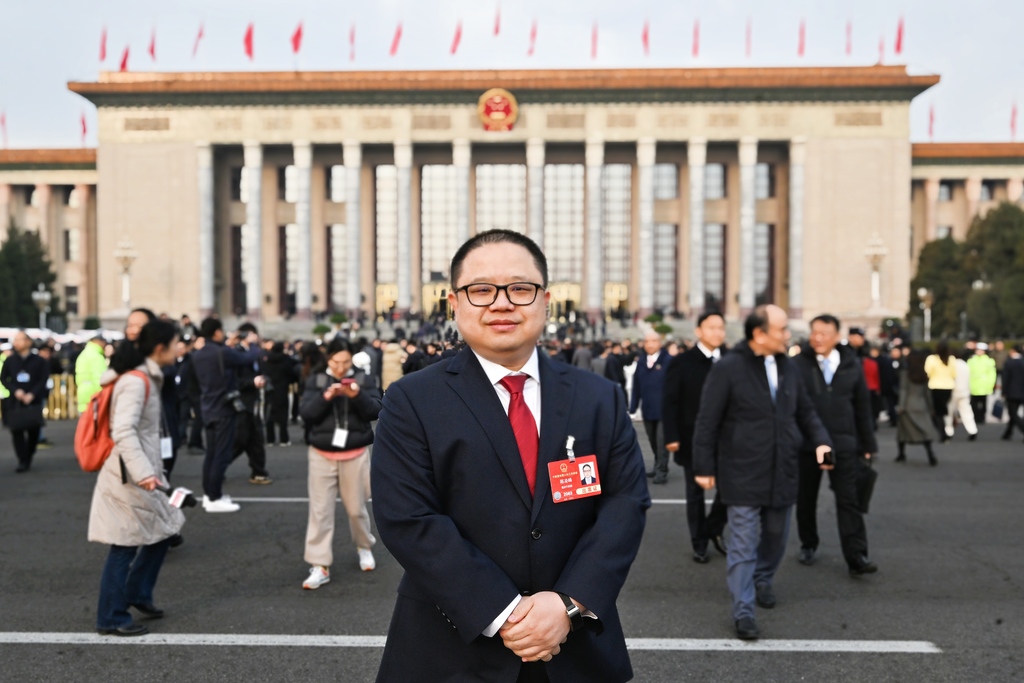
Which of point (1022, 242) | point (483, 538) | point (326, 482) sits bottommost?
point (326, 482)

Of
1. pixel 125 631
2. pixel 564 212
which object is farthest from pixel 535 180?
pixel 125 631

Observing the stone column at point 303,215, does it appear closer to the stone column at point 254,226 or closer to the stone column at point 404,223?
the stone column at point 254,226

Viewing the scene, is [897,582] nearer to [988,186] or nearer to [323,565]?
[323,565]

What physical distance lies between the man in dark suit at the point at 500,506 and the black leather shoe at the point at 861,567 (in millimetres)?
4847

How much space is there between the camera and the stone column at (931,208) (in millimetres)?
61812

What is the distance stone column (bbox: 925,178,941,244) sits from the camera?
61.8 meters

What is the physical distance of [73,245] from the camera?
66750 millimetres

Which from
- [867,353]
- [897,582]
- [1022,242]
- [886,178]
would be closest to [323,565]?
[897,582]

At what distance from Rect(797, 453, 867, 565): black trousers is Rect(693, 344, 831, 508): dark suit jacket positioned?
1373mm

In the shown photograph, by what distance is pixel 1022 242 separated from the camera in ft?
137

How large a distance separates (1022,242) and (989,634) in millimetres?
41064

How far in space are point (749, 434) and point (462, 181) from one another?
4946 cm

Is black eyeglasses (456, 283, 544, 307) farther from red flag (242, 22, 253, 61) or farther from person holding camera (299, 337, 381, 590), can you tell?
red flag (242, 22, 253, 61)

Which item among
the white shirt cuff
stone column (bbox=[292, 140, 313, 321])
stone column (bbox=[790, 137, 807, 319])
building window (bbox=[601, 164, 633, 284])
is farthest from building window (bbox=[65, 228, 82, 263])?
the white shirt cuff
